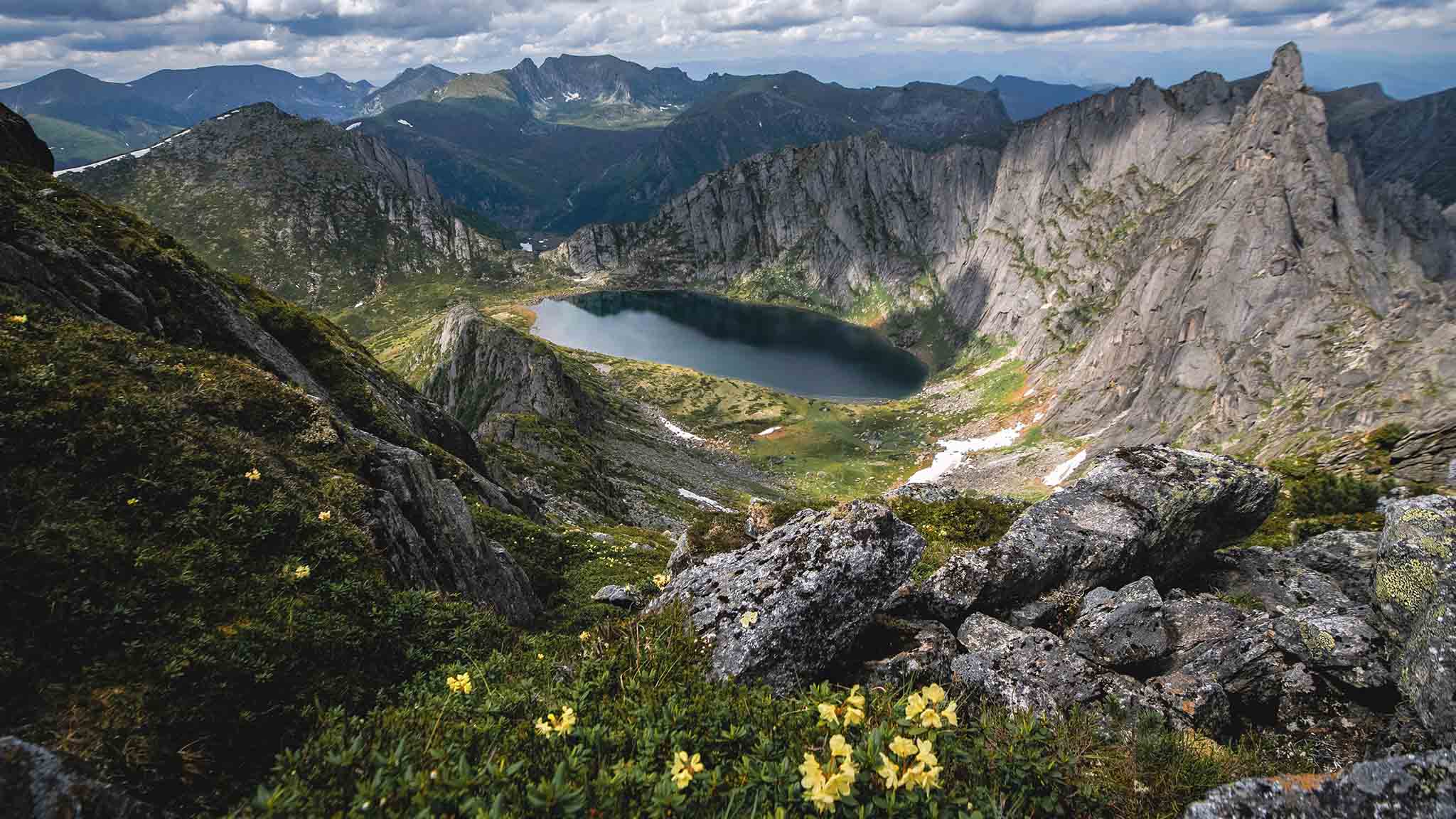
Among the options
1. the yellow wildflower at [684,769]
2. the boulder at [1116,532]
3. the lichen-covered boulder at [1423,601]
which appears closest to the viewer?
the yellow wildflower at [684,769]

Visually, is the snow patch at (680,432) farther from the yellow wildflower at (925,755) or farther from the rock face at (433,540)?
the yellow wildflower at (925,755)

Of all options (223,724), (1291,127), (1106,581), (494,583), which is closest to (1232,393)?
(1291,127)

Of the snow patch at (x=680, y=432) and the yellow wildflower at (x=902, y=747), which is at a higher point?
the yellow wildflower at (x=902, y=747)

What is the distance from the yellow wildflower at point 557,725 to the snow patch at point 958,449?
438 ft

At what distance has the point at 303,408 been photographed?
16812 millimetres

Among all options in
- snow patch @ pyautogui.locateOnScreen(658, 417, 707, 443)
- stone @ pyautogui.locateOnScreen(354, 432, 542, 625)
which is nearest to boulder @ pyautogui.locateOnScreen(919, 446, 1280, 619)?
stone @ pyautogui.locateOnScreen(354, 432, 542, 625)

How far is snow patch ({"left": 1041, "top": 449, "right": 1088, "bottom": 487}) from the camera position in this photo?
391 ft

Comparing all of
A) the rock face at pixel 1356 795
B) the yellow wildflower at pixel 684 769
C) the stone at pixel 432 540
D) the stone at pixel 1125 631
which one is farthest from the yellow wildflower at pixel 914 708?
the stone at pixel 432 540

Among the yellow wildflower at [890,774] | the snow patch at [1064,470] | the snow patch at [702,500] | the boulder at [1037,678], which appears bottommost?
the snow patch at [1064,470]

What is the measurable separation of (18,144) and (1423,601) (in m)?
45.8

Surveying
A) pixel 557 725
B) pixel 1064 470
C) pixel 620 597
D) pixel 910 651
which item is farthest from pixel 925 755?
pixel 1064 470

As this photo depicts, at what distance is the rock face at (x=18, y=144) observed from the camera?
25.8 metres

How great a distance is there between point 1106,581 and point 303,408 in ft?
66.5

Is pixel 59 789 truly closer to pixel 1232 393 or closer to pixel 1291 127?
pixel 1232 393
